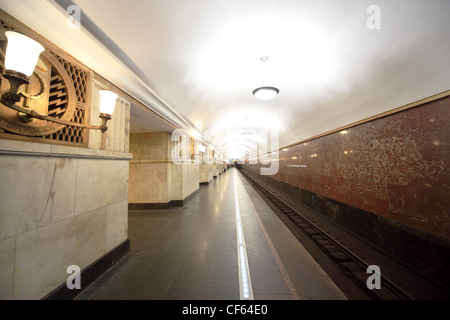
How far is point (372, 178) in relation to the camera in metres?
3.90

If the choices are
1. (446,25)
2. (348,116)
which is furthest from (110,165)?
(348,116)

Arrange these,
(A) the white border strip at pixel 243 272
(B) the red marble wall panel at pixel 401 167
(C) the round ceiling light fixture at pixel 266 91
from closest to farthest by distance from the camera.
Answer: (A) the white border strip at pixel 243 272 < (B) the red marble wall panel at pixel 401 167 < (C) the round ceiling light fixture at pixel 266 91

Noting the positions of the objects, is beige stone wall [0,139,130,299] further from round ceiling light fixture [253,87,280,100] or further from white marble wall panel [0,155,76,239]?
round ceiling light fixture [253,87,280,100]

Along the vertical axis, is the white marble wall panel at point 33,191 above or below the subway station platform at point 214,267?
above

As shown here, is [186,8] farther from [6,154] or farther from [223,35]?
[6,154]

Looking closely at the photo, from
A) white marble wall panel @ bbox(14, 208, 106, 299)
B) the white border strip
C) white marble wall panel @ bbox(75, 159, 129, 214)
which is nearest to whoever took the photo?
white marble wall panel @ bbox(14, 208, 106, 299)

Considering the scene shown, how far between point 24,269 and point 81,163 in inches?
49.7

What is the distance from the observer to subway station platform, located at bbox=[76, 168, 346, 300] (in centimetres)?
210

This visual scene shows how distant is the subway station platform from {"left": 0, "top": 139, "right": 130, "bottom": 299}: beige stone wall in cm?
59

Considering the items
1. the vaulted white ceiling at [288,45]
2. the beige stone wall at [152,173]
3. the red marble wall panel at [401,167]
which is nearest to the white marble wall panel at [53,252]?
the vaulted white ceiling at [288,45]

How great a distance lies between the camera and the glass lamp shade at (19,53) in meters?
1.22

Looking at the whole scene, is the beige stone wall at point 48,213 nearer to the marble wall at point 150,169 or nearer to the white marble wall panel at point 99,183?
the white marble wall panel at point 99,183

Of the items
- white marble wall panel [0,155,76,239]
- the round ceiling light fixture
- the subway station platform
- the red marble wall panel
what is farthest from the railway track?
white marble wall panel [0,155,76,239]

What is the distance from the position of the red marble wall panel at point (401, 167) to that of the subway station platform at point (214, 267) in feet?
7.36
